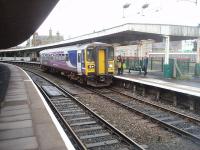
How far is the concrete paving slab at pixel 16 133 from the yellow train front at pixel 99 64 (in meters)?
11.0

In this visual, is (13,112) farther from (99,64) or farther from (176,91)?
(99,64)

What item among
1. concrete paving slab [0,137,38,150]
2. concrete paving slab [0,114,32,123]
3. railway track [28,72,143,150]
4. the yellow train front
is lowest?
railway track [28,72,143,150]

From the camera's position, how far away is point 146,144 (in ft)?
26.5

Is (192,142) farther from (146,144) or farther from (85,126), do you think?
(85,126)

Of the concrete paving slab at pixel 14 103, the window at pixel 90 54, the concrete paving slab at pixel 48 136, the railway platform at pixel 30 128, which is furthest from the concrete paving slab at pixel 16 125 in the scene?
the window at pixel 90 54

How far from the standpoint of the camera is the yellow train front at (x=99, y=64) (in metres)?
19.2

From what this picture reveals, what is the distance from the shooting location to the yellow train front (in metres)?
19.2

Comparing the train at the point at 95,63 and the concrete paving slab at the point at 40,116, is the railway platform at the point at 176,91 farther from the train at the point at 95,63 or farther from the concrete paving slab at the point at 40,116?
the concrete paving slab at the point at 40,116

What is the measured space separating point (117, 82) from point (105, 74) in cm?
211

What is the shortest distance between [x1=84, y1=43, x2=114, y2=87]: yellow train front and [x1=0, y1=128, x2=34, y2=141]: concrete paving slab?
10988mm

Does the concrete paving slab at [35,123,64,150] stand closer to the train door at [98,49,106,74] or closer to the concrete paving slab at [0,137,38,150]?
the concrete paving slab at [0,137,38,150]

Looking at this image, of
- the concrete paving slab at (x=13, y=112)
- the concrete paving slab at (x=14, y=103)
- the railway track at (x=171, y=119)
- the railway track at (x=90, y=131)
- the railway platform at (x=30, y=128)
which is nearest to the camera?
the railway platform at (x=30, y=128)

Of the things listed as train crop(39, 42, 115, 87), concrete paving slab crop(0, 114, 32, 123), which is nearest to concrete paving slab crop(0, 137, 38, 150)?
concrete paving slab crop(0, 114, 32, 123)

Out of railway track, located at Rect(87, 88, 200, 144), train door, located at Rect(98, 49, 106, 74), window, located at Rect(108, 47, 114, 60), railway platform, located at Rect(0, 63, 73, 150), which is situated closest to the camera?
railway platform, located at Rect(0, 63, 73, 150)
